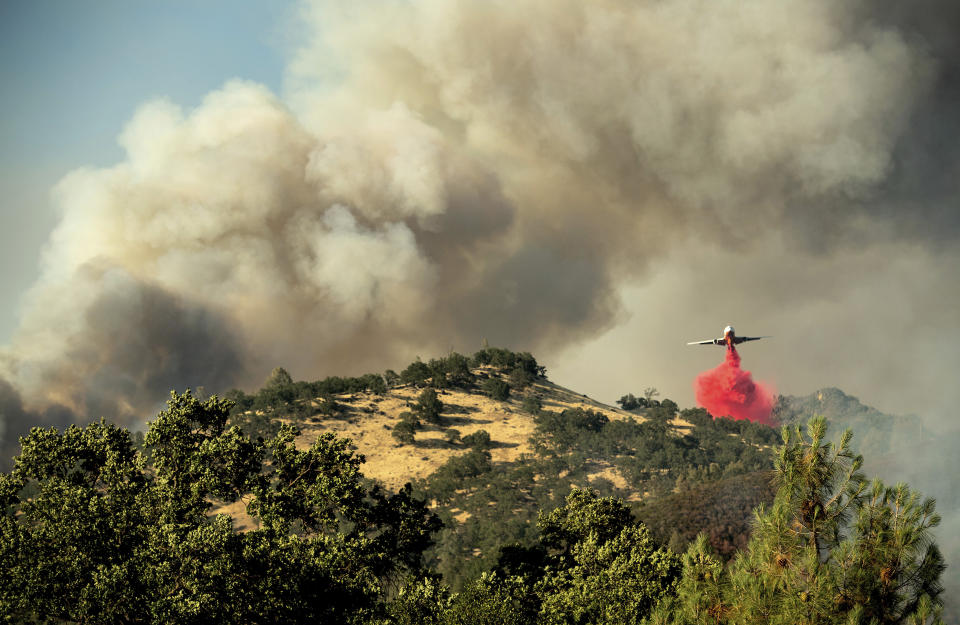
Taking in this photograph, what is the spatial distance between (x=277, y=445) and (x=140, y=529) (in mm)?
7895

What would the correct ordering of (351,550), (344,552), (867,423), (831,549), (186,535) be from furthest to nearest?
1. (867,423)
2. (351,550)
3. (344,552)
4. (186,535)
5. (831,549)

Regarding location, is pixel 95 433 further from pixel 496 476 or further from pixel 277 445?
pixel 496 476

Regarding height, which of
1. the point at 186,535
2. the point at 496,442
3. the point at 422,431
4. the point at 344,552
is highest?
the point at 422,431

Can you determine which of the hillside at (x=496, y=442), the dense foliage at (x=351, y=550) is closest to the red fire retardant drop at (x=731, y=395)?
the hillside at (x=496, y=442)

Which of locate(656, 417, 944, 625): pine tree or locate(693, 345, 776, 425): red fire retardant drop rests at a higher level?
locate(693, 345, 776, 425): red fire retardant drop

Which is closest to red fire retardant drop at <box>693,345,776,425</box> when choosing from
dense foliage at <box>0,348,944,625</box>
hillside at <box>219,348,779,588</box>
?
hillside at <box>219,348,779,588</box>

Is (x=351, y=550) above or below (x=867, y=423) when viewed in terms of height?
below

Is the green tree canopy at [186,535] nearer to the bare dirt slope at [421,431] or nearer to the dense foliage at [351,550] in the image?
the dense foliage at [351,550]

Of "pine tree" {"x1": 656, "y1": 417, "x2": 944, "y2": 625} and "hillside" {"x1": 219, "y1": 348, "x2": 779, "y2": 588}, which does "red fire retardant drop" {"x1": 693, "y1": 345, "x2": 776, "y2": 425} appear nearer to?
"hillside" {"x1": 219, "y1": 348, "x2": 779, "y2": 588}

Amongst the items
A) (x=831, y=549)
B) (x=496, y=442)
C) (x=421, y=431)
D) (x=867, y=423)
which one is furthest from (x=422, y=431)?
(x=831, y=549)

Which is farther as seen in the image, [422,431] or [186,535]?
[422,431]

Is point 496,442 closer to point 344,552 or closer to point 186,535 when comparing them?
point 344,552

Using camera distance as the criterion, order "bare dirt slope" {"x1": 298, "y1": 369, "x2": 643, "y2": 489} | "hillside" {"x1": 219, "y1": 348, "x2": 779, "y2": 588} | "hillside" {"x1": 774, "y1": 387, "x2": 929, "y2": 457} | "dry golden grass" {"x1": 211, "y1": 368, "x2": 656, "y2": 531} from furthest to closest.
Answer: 1. "hillside" {"x1": 774, "y1": 387, "x2": 929, "y2": 457}
2. "bare dirt slope" {"x1": 298, "y1": 369, "x2": 643, "y2": 489}
3. "dry golden grass" {"x1": 211, "y1": 368, "x2": 656, "y2": 531}
4. "hillside" {"x1": 219, "y1": 348, "x2": 779, "y2": 588}

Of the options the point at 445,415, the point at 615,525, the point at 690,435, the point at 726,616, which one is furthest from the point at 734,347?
the point at 726,616
